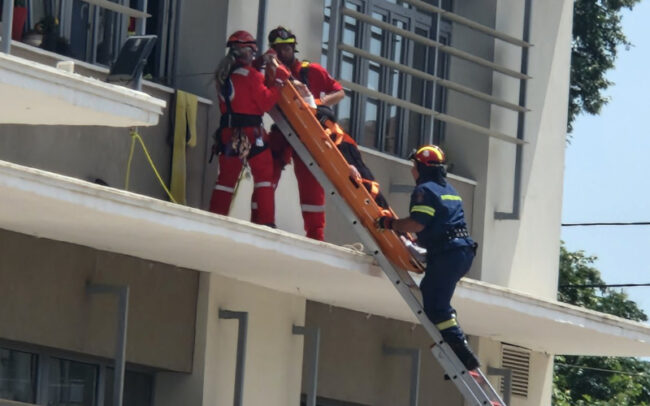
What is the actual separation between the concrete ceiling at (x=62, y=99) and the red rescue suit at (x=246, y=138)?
2509mm

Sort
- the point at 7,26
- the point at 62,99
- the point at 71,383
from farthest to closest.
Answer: the point at 71,383, the point at 7,26, the point at 62,99

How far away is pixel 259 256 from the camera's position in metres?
13.7

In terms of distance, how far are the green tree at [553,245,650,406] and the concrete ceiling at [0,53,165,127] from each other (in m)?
21.0

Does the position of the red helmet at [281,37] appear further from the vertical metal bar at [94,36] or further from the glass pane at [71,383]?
the glass pane at [71,383]

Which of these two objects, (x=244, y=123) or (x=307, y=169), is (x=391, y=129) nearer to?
(x=307, y=169)

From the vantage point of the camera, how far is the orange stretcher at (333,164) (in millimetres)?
13930

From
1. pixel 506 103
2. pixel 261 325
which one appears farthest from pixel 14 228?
pixel 506 103

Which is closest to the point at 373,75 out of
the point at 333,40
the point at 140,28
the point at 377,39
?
the point at 377,39

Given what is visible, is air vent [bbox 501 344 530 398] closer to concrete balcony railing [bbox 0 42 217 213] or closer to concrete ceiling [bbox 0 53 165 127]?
concrete balcony railing [bbox 0 42 217 213]

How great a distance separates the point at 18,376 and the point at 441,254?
3178mm

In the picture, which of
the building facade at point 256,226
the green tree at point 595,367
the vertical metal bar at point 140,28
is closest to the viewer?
the building facade at point 256,226

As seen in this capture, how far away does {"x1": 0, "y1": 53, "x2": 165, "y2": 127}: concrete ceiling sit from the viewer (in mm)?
10602

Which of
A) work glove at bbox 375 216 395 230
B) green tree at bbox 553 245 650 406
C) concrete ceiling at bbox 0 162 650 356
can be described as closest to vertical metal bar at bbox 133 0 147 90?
concrete ceiling at bbox 0 162 650 356

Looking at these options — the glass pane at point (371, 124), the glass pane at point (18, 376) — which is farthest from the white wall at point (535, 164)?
the glass pane at point (18, 376)
